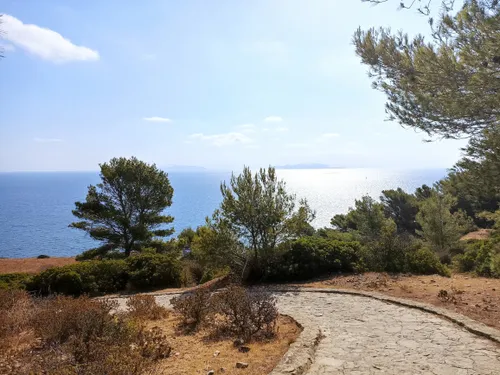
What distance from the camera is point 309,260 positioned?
40.7 feet

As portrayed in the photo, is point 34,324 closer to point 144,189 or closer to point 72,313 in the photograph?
point 72,313

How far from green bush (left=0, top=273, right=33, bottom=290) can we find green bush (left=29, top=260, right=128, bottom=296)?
307mm

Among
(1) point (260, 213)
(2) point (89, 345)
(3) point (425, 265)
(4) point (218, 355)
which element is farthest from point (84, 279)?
(3) point (425, 265)

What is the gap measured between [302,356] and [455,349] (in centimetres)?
233

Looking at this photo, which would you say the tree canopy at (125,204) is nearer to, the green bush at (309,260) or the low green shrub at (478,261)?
the green bush at (309,260)

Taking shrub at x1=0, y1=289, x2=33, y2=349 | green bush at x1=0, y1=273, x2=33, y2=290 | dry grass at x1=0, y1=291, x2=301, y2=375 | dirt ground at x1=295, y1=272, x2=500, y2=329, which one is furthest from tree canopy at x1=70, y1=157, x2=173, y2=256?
dry grass at x1=0, y1=291, x2=301, y2=375

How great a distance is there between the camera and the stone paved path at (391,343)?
457 centimetres

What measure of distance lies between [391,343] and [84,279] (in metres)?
10.7

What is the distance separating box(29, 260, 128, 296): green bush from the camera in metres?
12.1

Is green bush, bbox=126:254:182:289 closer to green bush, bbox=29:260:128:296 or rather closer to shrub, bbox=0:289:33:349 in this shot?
green bush, bbox=29:260:128:296

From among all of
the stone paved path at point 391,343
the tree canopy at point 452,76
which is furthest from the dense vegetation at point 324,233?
the stone paved path at point 391,343

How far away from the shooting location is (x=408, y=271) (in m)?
12.3

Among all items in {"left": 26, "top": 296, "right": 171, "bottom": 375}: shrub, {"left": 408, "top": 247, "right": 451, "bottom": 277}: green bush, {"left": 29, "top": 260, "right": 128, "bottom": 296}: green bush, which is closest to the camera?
{"left": 26, "top": 296, "right": 171, "bottom": 375}: shrub

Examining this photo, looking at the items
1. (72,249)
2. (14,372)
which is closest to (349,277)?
(14,372)
